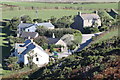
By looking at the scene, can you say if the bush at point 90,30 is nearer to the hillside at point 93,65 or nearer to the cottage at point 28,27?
the cottage at point 28,27

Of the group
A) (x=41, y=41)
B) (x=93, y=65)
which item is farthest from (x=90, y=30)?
(x=93, y=65)

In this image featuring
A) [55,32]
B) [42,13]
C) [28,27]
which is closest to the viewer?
[55,32]

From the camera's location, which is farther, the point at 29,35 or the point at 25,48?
the point at 29,35

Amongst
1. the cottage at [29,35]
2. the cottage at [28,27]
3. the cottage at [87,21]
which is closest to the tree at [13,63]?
the cottage at [29,35]

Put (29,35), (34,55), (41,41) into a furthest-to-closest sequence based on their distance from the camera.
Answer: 1. (29,35)
2. (41,41)
3. (34,55)

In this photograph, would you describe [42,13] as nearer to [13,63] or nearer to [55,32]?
[55,32]

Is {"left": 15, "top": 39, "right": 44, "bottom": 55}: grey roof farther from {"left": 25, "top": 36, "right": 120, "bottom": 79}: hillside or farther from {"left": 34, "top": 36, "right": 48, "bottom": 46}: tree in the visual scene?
{"left": 25, "top": 36, "right": 120, "bottom": 79}: hillside

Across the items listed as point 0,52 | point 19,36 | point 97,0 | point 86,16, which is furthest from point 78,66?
point 97,0

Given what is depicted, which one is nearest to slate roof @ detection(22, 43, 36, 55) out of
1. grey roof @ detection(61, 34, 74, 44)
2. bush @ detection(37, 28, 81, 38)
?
grey roof @ detection(61, 34, 74, 44)

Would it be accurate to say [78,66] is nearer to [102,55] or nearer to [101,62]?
[101,62]
